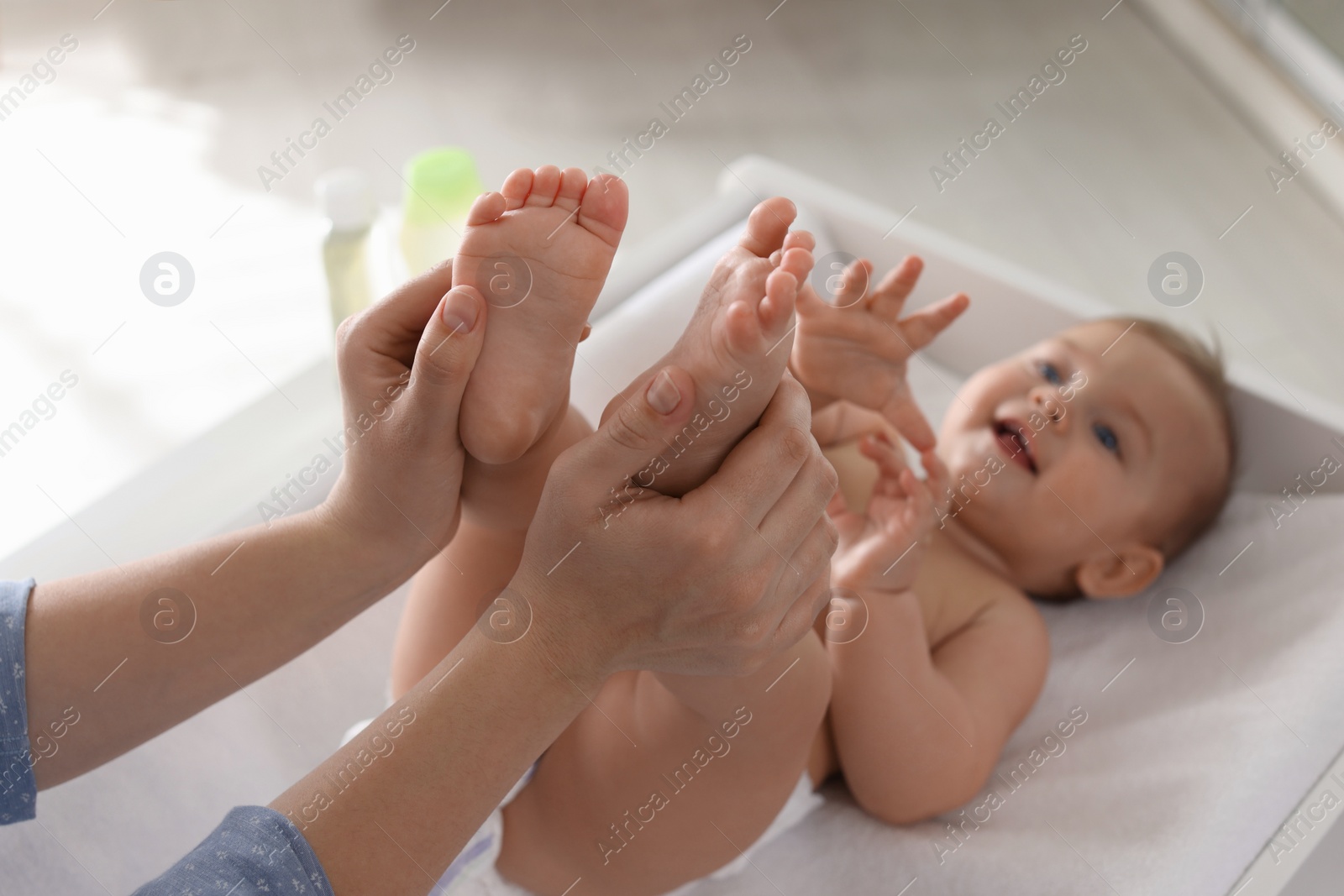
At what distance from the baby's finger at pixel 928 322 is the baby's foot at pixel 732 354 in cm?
37

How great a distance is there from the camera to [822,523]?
2.12 feet

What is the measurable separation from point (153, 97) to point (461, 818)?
2162 mm

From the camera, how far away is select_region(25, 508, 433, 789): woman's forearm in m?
0.66

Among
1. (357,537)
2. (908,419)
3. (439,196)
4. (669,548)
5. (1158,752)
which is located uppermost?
(439,196)

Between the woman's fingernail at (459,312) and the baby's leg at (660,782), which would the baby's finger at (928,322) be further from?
the woman's fingernail at (459,312)

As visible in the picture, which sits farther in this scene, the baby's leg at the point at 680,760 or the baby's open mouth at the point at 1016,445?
the baby's open mouth at the point at 1016,445

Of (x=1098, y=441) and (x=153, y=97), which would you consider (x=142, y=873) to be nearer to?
(x=1098, y=441)

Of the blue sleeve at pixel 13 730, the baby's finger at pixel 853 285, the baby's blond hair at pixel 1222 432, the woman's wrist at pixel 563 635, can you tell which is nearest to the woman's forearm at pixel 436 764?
the woman's wrist at pixel 563 635

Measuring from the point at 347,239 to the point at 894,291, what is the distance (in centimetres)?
60

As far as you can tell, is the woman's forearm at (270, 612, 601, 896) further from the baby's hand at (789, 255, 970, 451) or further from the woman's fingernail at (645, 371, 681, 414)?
the baby's hand at (789, 255, 970, 451)

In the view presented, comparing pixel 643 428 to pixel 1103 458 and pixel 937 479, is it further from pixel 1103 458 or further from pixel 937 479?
pixel 1103 458

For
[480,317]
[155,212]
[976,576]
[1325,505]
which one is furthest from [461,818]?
[155,212]

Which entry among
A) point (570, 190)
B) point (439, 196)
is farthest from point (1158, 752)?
point (439, 196)

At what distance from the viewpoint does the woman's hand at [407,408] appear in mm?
626
